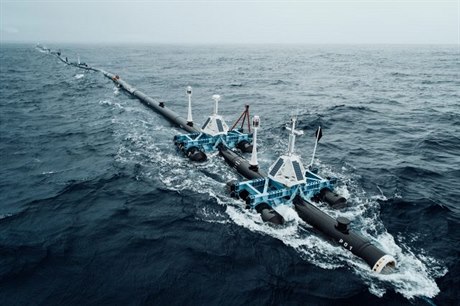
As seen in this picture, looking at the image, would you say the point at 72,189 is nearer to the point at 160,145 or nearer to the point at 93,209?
the point at 93,209

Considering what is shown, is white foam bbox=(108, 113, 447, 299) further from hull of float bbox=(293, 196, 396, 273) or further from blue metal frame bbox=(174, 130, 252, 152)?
blue metal frame bbox=(174, 130, 252, 152)

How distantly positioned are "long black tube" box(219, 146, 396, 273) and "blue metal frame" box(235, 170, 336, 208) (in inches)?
28.3

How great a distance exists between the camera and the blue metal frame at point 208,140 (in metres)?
33.1

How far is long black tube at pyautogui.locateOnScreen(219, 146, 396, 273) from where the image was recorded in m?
17.0

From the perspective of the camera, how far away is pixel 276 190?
2333 centimetres

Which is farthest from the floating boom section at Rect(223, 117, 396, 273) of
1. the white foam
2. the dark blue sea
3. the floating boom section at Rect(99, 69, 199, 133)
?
the floating boom section at Rect(99, 69, 199, 133)

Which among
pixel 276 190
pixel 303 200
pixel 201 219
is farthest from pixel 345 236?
pixel 201 219

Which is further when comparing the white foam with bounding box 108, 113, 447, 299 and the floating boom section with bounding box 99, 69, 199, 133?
the floating boom section with bounding box 99, 69, 199, 133

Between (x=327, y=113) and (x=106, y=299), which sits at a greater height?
(x=327, y=113)

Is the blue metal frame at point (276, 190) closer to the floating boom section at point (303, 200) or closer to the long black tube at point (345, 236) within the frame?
the floating boom section at point (303, 200)

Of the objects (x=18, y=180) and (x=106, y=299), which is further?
(x=18, y=180)

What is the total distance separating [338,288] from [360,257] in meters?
2.79

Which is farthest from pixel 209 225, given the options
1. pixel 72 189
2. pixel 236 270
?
pixel 72 189

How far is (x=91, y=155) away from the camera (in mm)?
33344
